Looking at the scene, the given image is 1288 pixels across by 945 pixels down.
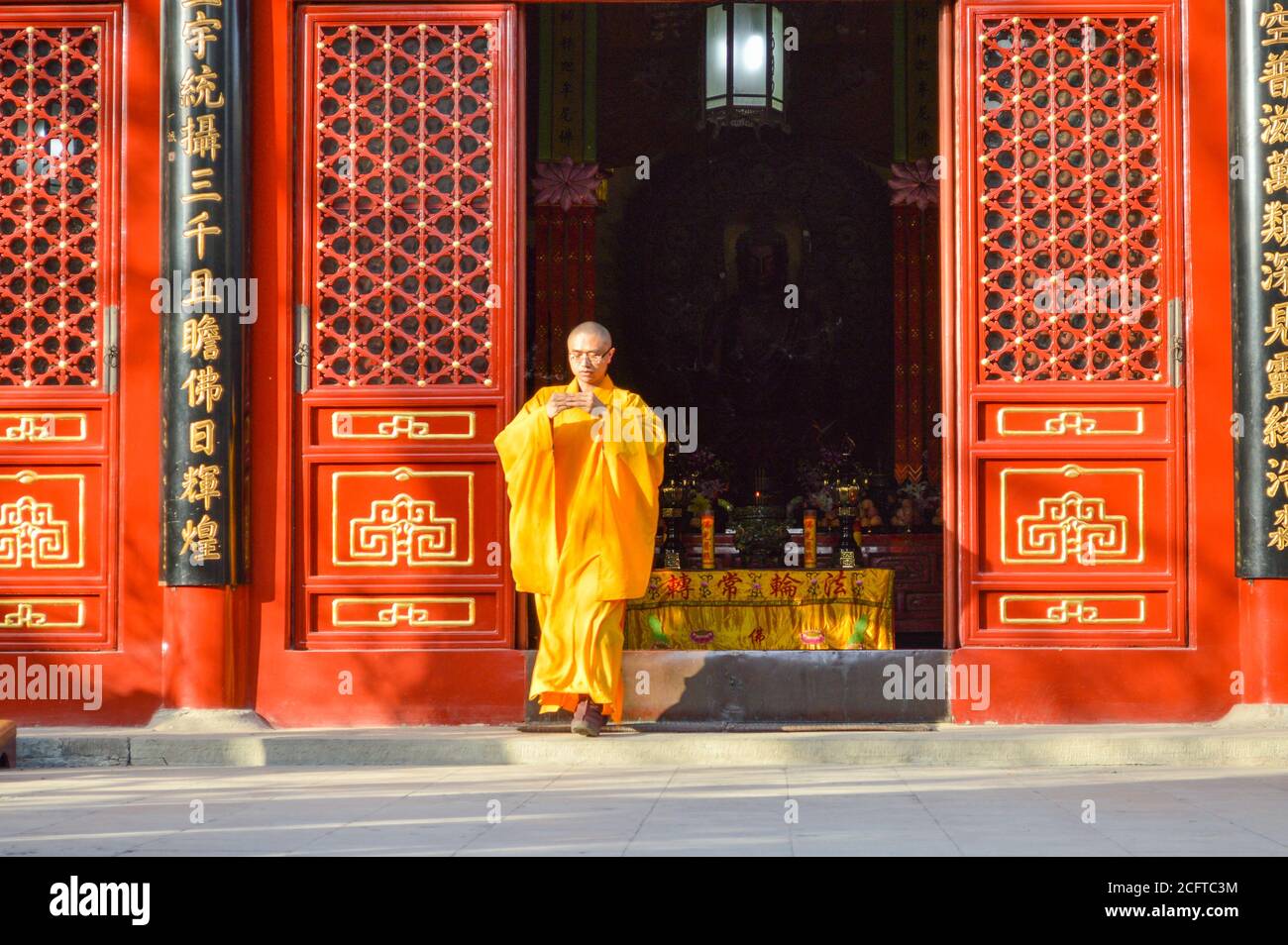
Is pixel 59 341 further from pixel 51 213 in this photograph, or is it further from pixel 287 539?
pixel 287 539

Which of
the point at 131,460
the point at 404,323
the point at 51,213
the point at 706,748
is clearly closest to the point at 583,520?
the point at 706,748

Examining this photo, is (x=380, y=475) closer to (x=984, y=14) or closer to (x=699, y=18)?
(x=984, y=14)

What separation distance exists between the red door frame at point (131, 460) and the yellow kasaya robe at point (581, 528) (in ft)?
6.07

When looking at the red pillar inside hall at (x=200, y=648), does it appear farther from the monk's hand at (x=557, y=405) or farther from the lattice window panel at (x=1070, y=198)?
the lattice window panel at (x=1070, y=198)

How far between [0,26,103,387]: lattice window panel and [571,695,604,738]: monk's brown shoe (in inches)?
116

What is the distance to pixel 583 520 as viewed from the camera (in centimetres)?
813

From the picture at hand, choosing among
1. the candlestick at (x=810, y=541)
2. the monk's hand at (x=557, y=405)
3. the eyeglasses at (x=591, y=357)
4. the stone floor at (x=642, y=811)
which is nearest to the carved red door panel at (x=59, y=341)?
the stone floor at (x=642, y=811)

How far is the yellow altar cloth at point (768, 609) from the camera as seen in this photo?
9.40 meters

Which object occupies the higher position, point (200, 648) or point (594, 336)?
point (594, 336)

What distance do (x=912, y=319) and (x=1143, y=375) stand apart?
5.01m

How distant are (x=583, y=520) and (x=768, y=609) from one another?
181 centimetres

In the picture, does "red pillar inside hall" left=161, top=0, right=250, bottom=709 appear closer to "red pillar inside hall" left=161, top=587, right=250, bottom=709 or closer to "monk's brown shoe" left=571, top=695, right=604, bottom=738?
"red pillar inside hall" left=161, top=587, right=250, bottom=709

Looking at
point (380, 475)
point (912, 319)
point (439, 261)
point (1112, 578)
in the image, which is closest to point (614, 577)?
point (380, 475)

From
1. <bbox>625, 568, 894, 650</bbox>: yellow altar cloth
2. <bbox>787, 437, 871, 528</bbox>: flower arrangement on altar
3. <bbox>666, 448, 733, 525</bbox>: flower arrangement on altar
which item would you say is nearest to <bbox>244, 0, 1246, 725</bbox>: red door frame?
<bbox>625, 568, 894, 650</bbox>: yellow altar cloth
